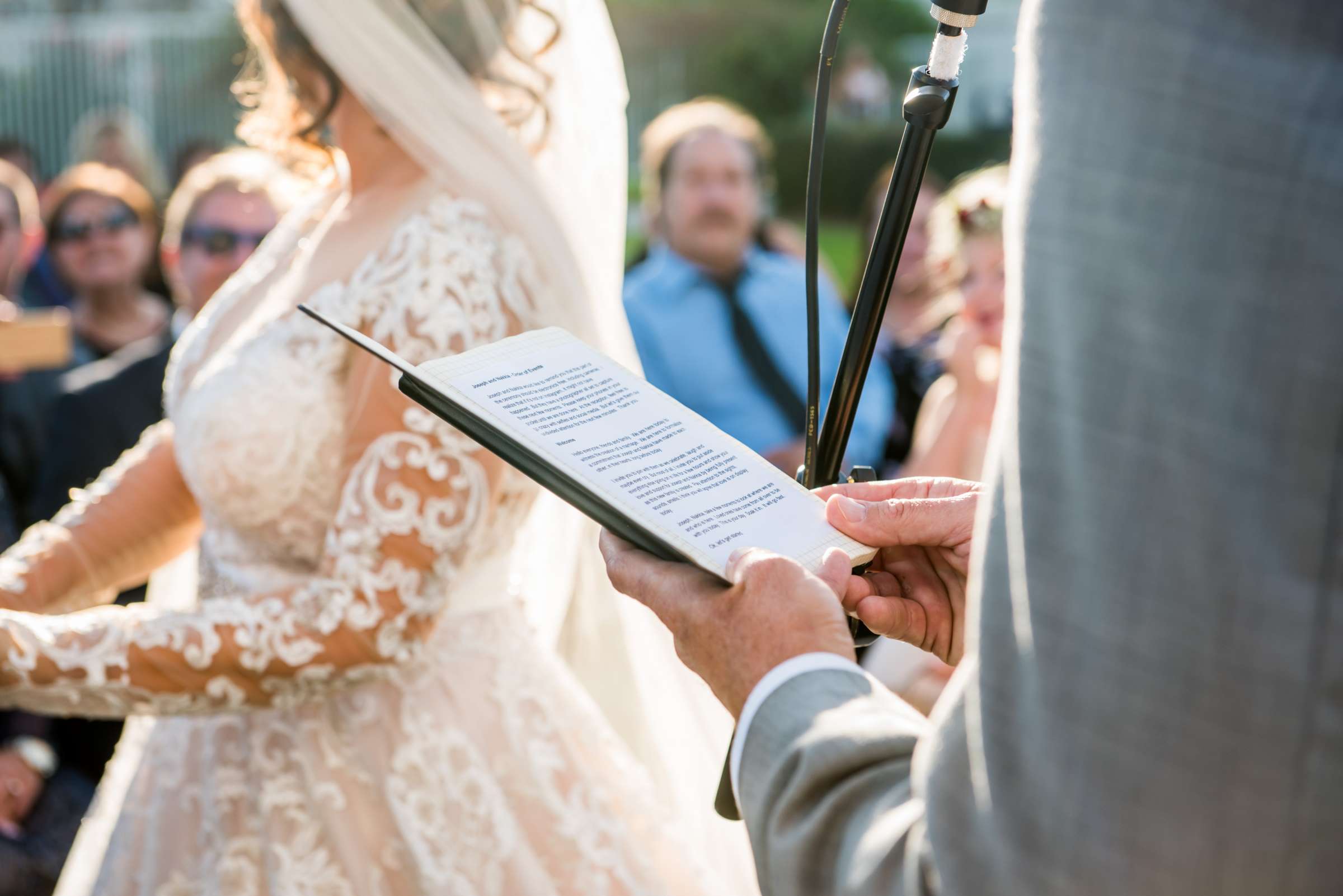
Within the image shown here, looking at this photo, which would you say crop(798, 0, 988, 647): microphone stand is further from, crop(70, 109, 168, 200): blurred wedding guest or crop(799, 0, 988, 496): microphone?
crop(70, 109, 168, 200): blurred wedding guest

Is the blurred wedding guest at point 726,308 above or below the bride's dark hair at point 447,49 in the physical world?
below

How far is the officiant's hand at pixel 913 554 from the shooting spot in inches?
43.4

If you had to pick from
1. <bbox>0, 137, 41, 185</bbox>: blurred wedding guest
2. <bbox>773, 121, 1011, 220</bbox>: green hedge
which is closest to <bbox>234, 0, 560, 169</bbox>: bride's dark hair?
<bbox>0, 137, 41, 185</bbox>: blurred wedding guest

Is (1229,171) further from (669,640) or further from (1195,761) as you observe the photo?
(669,640)

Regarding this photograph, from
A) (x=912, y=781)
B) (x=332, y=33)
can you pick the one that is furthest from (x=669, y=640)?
(x=912, y=781)

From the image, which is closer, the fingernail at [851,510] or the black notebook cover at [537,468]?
the black notebook cover at [537,468]

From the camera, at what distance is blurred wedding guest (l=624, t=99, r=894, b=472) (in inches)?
169

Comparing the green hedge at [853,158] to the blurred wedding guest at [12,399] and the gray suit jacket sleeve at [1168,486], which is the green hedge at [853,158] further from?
the gray suit jacket sleeve at [1168,486]

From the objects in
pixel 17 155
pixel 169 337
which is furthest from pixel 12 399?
pixel 17 155

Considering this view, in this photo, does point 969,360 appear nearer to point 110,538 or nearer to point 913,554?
A: point 110,538

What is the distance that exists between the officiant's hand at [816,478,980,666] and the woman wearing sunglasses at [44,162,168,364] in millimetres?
4165

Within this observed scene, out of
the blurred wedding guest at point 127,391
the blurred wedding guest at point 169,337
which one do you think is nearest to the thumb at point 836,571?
the blurred wedding guest at point 127,391

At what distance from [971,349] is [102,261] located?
3.19 metres

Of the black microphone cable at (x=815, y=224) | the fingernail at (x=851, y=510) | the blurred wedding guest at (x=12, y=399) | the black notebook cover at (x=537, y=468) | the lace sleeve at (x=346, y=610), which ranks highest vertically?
A: the black microphone cable at (x=815, y=224)
